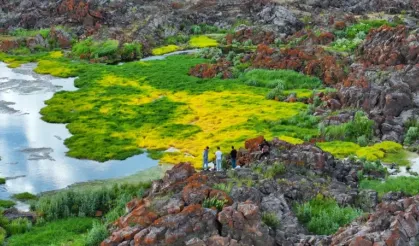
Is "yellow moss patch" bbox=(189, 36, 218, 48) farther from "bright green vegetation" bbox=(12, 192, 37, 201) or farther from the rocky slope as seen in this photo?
the rocky slope

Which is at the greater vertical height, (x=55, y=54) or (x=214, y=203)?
(x=214, y=203)

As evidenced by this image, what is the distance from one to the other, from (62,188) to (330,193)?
58.9 feet

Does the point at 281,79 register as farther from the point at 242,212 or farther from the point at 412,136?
the point at 242,212

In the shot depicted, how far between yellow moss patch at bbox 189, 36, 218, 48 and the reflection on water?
3446 centimetres

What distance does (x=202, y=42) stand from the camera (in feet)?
319

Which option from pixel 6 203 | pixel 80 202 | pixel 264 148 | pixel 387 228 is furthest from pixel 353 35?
pixel 387 228

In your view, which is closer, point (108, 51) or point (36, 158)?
point (36, 158)

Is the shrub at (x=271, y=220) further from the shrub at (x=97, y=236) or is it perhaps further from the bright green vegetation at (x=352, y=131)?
the bright green vegetation at (x=352, y=131)

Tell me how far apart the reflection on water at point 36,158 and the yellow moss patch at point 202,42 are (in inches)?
1357

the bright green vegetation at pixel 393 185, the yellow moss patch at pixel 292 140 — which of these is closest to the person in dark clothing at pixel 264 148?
the bright green vegetation at pixel 393 185

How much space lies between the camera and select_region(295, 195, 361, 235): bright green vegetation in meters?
27.9

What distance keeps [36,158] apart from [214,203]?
916 inches

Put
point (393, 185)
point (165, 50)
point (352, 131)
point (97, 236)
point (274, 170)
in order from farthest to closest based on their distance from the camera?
point (165, 50), point (352, 131), point (393, 185), point (274, 170), point (97, 236)

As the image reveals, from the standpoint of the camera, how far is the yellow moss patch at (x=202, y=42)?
95.1 m
